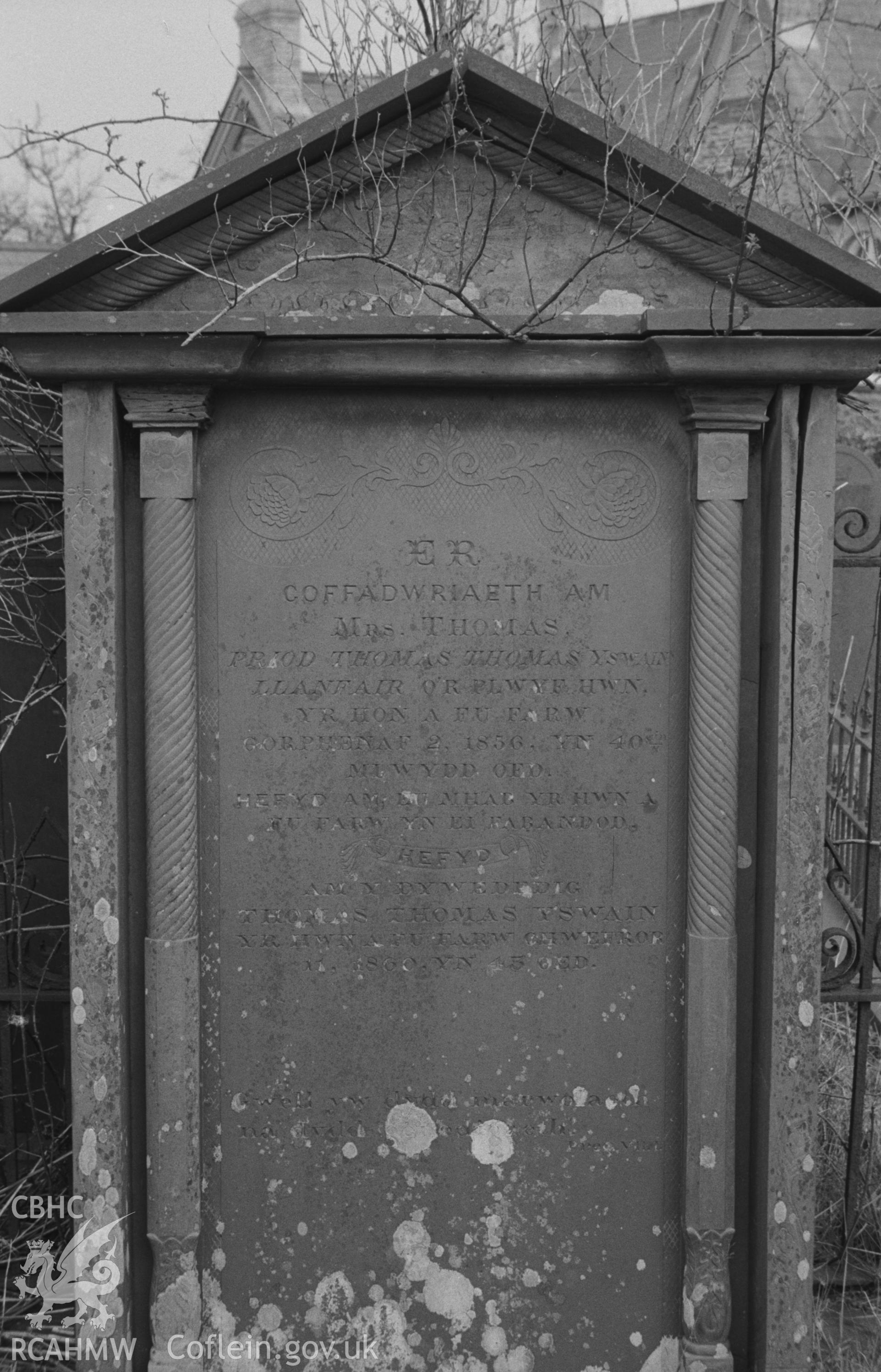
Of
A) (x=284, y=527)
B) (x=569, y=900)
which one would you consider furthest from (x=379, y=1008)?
(x=284, y=527)

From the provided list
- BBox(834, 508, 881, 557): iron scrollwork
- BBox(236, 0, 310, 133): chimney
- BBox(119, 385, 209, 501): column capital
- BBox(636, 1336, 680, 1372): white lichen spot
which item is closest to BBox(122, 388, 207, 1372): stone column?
BBox(119, 385, 209, 501): column capital

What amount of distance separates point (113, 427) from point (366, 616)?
0.79 metres

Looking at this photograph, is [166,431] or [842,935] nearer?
[166,431]

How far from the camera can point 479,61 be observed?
9.16ft

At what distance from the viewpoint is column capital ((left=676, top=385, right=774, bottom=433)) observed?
9.52 feet

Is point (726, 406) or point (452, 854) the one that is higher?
point (726, 406)

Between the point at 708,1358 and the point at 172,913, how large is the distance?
1.78m

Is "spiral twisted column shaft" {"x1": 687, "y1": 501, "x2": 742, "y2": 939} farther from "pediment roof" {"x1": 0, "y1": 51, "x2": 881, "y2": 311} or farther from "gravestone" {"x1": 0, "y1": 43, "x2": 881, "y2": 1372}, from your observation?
"pediment roof" {"x1": 0, "y1": 51, "x2": 881, "y2": 311}

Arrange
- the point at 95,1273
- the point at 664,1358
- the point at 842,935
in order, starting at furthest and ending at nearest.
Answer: the point at 842,935 < the point at 664,1358 < the point at 95,1273

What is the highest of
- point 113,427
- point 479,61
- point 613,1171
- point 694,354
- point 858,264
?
point 479,61

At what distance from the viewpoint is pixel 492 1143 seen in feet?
9.93

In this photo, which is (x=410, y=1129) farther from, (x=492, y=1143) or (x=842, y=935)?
(x=842, y=935)

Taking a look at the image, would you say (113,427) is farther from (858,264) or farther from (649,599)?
(858,264)

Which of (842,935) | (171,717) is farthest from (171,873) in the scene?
(842,935)
